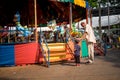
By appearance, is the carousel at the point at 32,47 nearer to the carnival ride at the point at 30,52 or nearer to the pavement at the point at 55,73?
the carnival ride at the point at 30,52

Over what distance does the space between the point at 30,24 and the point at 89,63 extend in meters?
8.37

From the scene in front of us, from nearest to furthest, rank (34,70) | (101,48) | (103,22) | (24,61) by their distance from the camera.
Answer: (34,70) → (24,61) → (101,48) → (103,22)

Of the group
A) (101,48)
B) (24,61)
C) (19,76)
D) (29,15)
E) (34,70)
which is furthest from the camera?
(29,15)

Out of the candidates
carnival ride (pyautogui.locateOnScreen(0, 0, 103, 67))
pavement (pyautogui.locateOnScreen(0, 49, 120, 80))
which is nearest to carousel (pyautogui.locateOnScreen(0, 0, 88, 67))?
carnival ride (pyautogui.locateOnScreen(0, 0, 103, 67))

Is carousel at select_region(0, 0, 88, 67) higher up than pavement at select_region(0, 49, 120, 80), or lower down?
higher up

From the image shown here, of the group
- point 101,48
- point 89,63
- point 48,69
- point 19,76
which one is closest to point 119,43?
point 101,48

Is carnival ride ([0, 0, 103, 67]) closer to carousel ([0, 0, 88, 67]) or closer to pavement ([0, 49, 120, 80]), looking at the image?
carousel ([0, 0, 88, 67])

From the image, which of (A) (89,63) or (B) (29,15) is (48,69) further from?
(B) (29,15)

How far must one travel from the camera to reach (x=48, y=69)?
1218cm

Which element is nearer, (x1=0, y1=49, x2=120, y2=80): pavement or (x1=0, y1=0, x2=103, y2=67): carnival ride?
(x1=0, y1=49, x2=120, y2=80): pavement

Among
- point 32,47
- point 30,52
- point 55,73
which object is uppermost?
point 32,47

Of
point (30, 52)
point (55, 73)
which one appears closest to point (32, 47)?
point (30, 52)

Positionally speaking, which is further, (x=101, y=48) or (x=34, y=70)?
(x=101, y=48)

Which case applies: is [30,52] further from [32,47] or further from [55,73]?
[55,73]
